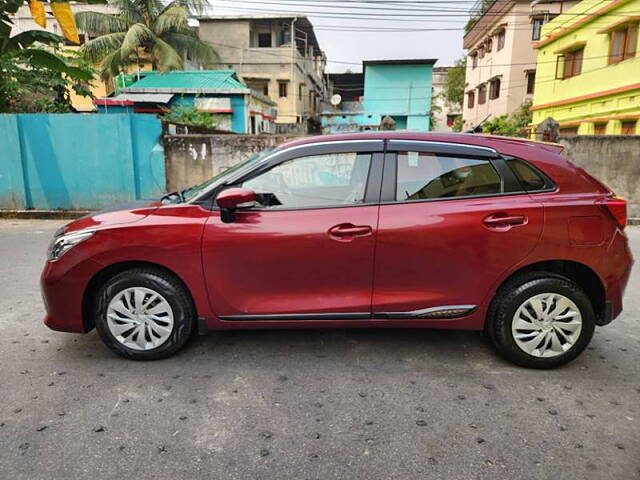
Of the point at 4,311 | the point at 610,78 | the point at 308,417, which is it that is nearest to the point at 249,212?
the point at 308,417

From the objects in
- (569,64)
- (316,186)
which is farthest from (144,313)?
(569,64)

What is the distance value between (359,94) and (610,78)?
2995cm

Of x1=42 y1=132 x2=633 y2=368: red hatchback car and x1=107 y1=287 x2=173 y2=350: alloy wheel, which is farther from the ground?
x1=42 y1=132 x2=633 y2=368: red hatchback car

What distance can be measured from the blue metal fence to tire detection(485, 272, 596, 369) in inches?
328

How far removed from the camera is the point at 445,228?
10.1ft

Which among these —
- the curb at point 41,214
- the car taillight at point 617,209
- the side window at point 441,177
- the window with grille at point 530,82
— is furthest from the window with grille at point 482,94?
the side window at point 441,177

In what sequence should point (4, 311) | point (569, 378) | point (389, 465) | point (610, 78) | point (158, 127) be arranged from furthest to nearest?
point (610, 78), point (158, 127), point (4, 311), point (569, 378), point (389, 465)

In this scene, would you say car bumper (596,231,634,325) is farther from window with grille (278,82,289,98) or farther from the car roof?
window with grille (278,82,289,98)

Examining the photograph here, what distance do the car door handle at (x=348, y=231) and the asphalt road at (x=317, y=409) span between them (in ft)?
3.18

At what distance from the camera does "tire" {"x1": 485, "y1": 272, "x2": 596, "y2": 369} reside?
3152mm

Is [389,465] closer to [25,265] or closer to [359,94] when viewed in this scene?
[25,265]

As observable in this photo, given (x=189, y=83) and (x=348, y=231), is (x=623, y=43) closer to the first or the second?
(x=189, y=83)

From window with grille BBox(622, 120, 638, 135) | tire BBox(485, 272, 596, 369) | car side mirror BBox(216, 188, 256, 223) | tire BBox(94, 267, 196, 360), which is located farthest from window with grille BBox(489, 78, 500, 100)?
tire BBox(94, 267, 196, 360)

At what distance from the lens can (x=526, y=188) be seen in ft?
10.5
